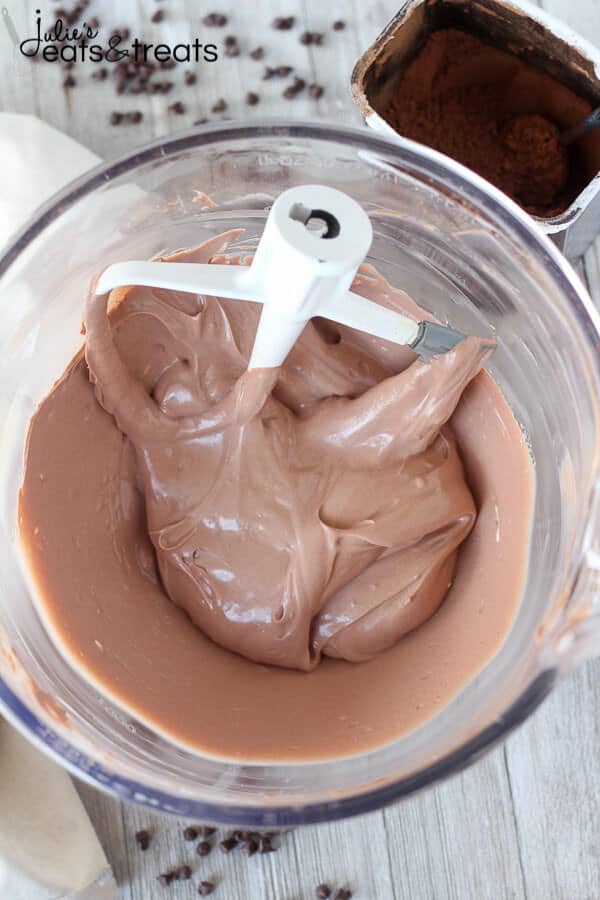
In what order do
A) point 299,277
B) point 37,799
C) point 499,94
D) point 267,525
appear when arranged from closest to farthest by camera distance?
point 299,277 → point 267,525 → point 37,799 → point 499,94

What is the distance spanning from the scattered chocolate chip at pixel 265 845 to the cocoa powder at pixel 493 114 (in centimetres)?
88

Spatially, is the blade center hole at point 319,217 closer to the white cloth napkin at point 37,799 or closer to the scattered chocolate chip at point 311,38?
the white cloth napkin at point 37,799

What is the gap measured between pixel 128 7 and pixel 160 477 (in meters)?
0.77

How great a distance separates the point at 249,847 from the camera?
3.86ft

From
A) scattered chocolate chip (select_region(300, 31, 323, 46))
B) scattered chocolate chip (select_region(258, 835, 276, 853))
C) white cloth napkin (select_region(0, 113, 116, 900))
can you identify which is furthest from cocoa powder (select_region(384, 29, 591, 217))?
scattered chocolate chip (select_region(258, 835, 276, 853))

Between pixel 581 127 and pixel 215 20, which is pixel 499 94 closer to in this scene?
pixel 581 127

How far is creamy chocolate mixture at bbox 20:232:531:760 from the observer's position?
874mm

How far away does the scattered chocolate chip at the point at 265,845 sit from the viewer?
46.3 inches

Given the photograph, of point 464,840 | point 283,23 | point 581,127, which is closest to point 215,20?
point 283,23

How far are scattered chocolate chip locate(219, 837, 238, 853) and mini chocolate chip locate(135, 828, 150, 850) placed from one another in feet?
0.31

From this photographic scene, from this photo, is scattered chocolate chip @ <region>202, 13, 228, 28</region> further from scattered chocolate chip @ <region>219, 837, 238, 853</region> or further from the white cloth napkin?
scattered chocolate chip @ <region>219, 837, 238, 853</region>

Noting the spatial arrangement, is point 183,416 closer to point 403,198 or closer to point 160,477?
point 160,477

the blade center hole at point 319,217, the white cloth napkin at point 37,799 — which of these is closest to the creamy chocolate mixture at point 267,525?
the blade center hole at point 319,217

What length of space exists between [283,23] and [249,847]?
112 centimetres
